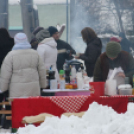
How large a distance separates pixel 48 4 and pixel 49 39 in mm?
5303

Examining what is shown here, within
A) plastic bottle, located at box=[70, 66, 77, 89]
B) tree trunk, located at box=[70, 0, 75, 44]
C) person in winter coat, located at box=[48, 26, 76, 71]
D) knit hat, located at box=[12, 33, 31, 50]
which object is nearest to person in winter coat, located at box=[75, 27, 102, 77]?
person in winter coat, located at box=[48, 26, 76, 71]

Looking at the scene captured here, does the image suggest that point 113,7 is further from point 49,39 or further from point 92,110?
point 92,110

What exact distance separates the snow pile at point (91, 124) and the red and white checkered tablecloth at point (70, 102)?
0.44 metres

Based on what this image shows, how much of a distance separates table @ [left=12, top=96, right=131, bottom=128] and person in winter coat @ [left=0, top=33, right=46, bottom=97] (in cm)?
97

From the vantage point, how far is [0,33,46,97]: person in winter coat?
17.5ft

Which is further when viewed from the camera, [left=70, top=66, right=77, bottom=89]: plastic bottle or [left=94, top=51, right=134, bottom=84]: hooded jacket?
[left=70, top=66, right=77, bottom=89]: plastic bottle

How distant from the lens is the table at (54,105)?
442cm

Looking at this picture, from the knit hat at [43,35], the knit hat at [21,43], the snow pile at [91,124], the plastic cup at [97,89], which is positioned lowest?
the snow pile at [91,124]

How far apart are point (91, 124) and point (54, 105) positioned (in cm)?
72

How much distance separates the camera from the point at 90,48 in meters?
7.00

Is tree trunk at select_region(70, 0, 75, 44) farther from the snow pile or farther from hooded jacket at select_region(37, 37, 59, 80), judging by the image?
the snow pile

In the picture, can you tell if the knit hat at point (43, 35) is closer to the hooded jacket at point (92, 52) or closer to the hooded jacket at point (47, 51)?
the hooded jacket at point (47, 51)

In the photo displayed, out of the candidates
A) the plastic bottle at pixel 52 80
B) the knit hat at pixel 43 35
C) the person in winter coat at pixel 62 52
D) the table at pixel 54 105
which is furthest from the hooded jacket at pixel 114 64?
the person in winter coat at pixel 62 52

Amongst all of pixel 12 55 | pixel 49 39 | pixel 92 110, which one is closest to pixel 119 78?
pixel 92 110
